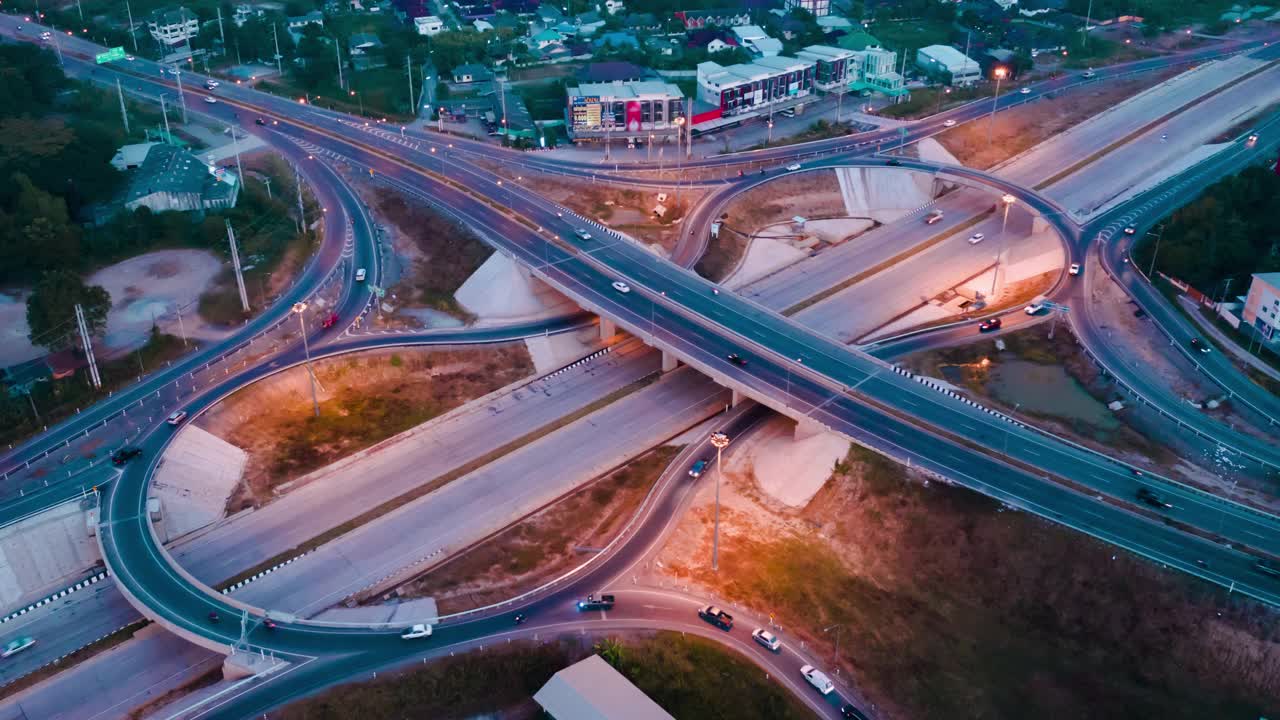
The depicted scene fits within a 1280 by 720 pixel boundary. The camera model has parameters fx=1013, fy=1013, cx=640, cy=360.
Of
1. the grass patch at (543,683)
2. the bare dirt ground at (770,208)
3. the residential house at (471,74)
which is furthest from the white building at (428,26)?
the grass patch at (543,683)

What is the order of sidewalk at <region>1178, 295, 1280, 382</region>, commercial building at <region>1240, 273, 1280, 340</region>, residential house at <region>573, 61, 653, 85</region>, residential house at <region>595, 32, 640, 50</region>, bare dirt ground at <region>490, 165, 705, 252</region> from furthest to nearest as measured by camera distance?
residential house at <region>595, 32, 640, 50</region>
residential house at <region>573, 61, 653, 85</region>
bare dirt ground at <region>490, 165, 705, 252</region>
commercial building at <region>1240, 273, 1280, 340</region>
sidewalk at <region>1178, 295, 1280, 382</region>

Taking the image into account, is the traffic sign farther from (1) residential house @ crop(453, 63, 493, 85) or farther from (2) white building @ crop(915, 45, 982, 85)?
(2) white building @ crop(915, 45, 982, 85)

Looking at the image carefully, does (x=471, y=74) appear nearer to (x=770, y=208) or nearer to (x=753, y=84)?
(x=753, y=84)

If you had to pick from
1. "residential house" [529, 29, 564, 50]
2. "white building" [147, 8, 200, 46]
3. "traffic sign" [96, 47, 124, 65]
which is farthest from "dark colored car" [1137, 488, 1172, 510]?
"white building" [147, 8, 200, 46]

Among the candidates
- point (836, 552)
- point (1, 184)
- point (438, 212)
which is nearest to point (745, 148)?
point (438, 212)

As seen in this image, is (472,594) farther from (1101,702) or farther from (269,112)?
(269,112)

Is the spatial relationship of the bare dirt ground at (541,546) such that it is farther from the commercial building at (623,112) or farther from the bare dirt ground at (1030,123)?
the bare dirt ground at (1030,123)
